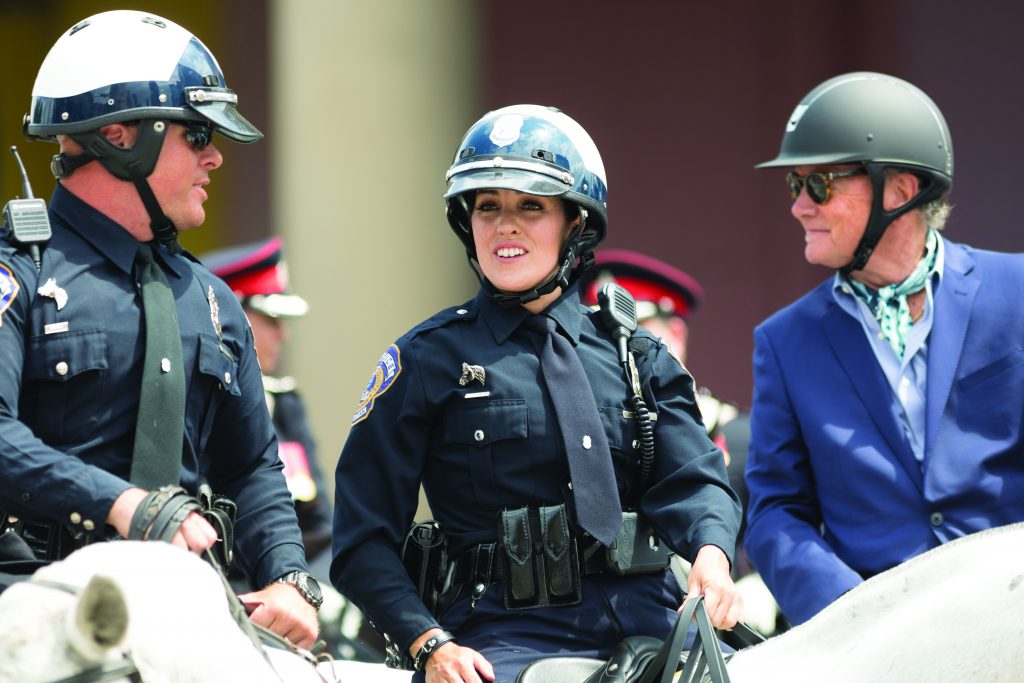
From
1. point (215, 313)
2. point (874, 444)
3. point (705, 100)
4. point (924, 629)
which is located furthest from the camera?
point (705, 100)

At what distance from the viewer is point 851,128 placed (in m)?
4.08

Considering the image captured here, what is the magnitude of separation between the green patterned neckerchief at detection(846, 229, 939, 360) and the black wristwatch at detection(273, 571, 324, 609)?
1.60 m

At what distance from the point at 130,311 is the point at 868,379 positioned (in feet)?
5.93

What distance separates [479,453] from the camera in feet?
10.6

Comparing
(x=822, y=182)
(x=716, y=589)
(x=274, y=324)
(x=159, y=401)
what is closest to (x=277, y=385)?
(x=274, y=324)

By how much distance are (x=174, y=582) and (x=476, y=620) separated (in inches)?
36.3

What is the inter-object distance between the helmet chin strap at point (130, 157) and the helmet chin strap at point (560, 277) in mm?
733

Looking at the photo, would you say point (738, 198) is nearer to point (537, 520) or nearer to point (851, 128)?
point (851, 128)

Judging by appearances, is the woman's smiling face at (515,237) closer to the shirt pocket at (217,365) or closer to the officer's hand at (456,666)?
the shirt pocket at (217,365)

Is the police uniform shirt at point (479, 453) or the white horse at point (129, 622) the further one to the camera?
the police uniform shirt at point (479, 453)

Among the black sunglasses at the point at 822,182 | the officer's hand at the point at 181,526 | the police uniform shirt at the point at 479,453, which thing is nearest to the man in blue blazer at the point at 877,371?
the black sunglasses at the point at 822,182

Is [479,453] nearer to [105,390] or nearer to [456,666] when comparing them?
[456,666]

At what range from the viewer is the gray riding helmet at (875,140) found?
4055 mm

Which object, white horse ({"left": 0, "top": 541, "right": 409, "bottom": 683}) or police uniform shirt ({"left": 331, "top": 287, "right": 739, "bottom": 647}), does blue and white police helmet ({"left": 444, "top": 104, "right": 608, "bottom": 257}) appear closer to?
police uniform shirt ({"left": 331, "top": 287, "right": 739, "bottom": 647})
